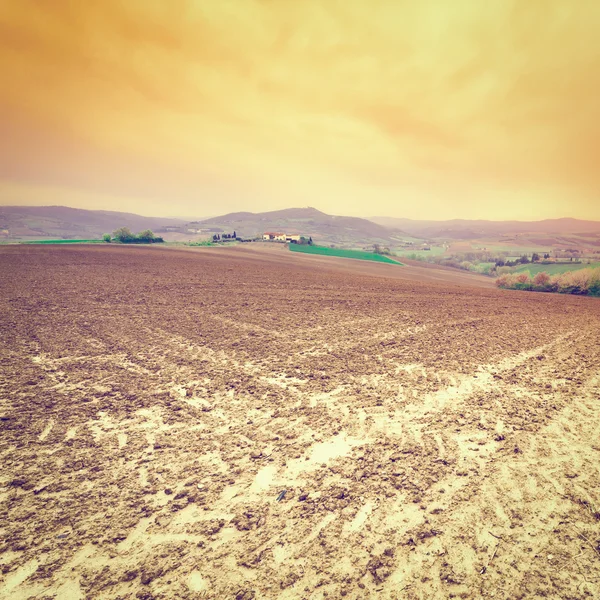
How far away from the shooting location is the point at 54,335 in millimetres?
10422

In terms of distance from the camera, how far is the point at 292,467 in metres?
5.05

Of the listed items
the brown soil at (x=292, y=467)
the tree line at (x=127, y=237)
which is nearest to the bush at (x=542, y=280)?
the brown soil at (x=292, y=467)

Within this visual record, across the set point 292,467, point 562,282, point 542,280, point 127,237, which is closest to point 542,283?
point 542,280

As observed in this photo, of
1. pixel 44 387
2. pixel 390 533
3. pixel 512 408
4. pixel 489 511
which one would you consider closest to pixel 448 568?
pixel 390 533

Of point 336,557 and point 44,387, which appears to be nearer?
point 336,557

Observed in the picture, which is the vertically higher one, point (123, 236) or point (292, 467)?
point (123, 236)

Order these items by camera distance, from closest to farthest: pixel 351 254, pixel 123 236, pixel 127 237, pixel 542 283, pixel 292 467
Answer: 1. pixel 292 467
2. pixel 542 283
3. pixel 123 236
4. pixel 127 237
5. pixel 351 254

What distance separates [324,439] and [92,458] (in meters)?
3.95

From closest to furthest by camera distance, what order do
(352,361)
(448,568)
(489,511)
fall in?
(448,568) < (489,511) < (352,361)

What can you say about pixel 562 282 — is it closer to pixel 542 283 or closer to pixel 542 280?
pixel 542 283

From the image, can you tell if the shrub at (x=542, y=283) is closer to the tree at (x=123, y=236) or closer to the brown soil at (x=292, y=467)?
the brown soil at (x=292, y=467)

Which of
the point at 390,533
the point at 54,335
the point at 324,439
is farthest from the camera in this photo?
the point at 54,335

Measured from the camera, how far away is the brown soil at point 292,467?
136 inches

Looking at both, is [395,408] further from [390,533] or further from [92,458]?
[92,458]
